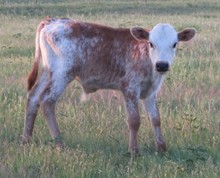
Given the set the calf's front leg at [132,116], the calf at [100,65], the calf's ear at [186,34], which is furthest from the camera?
the calf's ear at [186,34]

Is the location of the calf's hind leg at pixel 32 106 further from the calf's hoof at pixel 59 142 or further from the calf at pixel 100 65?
the calf's hoof at pixel 59 142

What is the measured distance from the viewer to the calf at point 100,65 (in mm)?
8336

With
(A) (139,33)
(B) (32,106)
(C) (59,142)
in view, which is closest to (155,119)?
(A) (139,33)

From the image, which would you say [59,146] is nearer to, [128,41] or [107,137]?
[107,137]

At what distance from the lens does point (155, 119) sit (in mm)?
8578

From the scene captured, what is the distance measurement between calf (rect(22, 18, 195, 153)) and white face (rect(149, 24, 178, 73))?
0.01 m

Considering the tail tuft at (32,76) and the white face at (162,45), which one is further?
the tail tuft at (32,76)

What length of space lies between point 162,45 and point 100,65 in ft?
3.38

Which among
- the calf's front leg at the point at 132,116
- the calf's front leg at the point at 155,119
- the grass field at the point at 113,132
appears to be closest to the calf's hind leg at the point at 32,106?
the grass field at the point at 113,132

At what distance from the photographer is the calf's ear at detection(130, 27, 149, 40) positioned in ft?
27.0

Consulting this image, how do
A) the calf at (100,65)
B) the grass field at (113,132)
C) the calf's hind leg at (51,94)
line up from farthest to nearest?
the calf's hind leg at (51,94) < the calf at (100,65) < the grass field at (113,132)

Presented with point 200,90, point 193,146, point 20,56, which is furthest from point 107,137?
point 20,56

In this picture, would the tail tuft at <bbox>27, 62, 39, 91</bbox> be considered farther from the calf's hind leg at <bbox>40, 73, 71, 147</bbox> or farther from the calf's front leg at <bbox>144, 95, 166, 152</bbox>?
the calf's front leg at <bbox>144, 95, 166, 152</bbox>

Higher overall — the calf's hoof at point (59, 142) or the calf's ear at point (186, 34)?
the calf's ear at point (186, 34)
